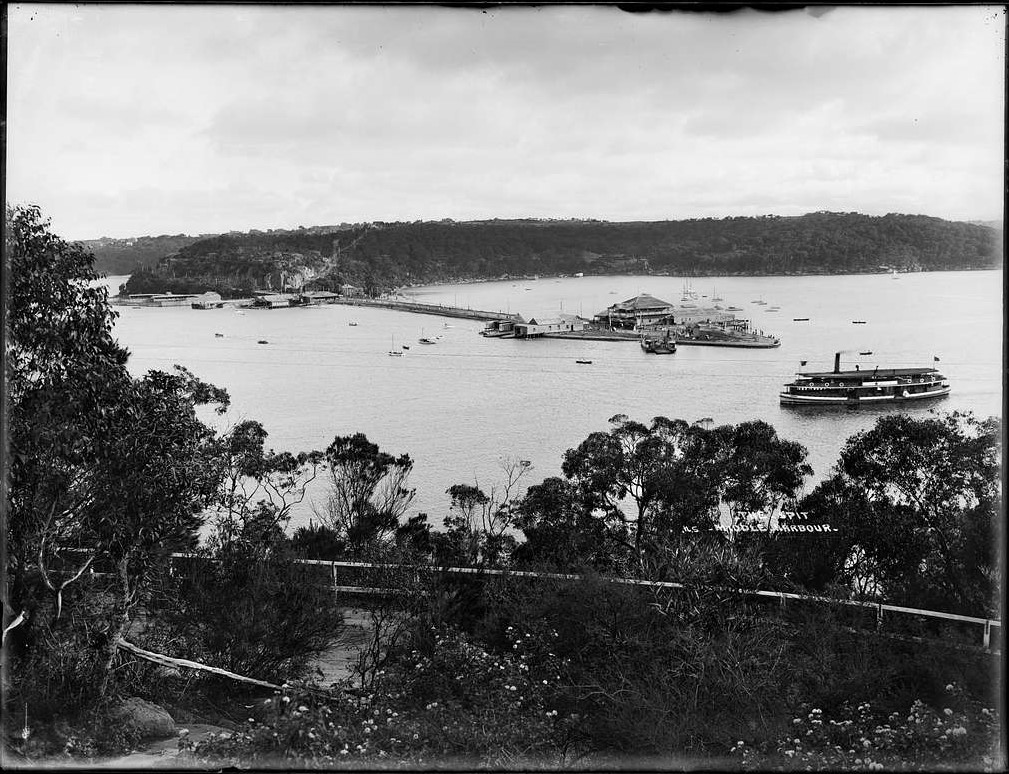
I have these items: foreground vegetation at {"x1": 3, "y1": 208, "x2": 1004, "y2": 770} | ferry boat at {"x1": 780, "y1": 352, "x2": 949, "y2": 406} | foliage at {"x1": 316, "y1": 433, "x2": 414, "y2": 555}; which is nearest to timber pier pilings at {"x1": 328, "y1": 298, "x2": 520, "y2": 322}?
ferry boat at {"x1": 780, "y1": 352, "x2": 949, "y2": 406}

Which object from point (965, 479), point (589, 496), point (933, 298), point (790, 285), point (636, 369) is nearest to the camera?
point (965, 479)

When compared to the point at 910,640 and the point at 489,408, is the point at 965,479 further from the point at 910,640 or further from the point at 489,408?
the point at 489,408

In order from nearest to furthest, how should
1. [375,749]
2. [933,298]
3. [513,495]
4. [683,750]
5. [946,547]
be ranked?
[375,749], [683,750], [946,547], [513,495], [933,298]

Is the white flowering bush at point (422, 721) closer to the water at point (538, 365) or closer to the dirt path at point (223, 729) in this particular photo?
the dirt path at point (223, 729)

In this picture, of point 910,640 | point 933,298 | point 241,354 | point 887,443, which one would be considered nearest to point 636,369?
point 241,354

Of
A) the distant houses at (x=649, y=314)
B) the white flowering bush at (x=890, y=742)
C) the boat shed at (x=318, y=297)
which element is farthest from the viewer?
the boat shed at (x=318, y=297)

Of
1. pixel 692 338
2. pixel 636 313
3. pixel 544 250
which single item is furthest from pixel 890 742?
pixel 544 250

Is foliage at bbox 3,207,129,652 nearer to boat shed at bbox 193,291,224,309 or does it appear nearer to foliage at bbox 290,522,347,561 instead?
foliage at bbox 290,522,347,561

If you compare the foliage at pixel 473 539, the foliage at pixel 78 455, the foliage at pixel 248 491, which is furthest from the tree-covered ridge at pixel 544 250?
the foliage at pixel 78 455

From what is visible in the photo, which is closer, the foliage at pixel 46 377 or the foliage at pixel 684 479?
the foliage at pixel 46 377

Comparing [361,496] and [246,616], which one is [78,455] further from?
[361,496]
